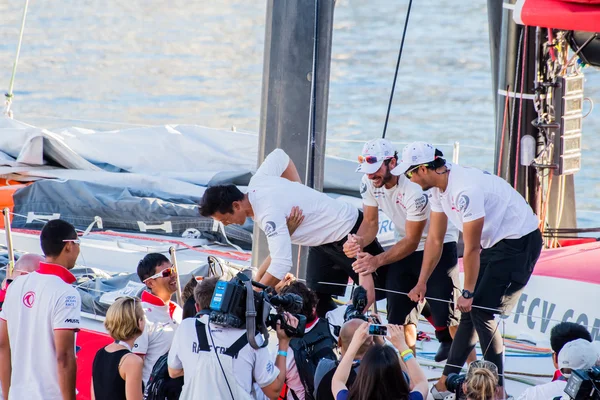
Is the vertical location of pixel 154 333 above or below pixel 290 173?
below

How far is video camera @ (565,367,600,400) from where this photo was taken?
10.6ft

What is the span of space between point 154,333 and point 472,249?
142cm

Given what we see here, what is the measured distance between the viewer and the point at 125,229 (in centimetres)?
746

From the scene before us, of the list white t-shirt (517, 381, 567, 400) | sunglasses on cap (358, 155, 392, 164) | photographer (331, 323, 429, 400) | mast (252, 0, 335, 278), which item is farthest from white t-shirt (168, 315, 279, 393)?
mast (252, 0, 335, 278)

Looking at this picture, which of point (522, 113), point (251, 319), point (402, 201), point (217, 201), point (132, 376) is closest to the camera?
point (251, 319)

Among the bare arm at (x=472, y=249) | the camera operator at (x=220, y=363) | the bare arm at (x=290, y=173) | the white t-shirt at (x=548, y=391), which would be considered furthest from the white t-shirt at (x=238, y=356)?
the bare arm at (x=290, y=173)

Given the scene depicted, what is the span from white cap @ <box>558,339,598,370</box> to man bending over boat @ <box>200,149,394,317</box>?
126cm

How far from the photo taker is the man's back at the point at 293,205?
4879 mm

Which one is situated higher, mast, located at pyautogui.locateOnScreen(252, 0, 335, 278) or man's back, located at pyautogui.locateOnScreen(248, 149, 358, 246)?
mast, located at pyautogui.locateOnScreen(252, 0, 335, 278)

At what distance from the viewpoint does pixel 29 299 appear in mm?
4426

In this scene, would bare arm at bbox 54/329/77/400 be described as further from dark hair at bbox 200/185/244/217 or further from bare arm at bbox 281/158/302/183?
bare arm at bbox 281/158/302/183

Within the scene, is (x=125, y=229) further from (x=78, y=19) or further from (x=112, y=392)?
(x=78, y=19)

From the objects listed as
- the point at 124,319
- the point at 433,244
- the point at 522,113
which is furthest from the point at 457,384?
the point at 522,113

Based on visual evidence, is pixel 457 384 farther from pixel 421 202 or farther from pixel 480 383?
pixel 421 202
